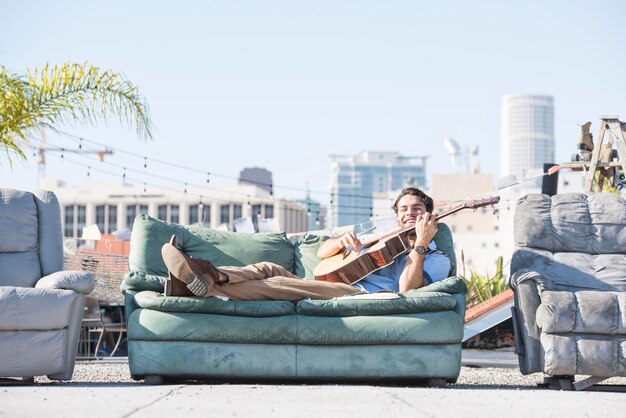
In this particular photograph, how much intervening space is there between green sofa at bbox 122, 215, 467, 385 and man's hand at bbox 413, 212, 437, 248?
0.42 m

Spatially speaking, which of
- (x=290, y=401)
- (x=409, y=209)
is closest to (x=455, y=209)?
(x=409, y=209)

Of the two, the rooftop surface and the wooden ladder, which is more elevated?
the wooden ladder

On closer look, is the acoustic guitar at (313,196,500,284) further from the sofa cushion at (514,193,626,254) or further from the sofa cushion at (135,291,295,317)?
the sofa cushion at (135,291,295,317)

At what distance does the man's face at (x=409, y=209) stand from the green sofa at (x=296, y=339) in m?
0.69

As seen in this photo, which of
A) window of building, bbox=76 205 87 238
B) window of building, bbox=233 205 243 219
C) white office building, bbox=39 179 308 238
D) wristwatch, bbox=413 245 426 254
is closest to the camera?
Result: wristwatch, bbox=413 245 426 254

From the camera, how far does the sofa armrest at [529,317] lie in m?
5.63

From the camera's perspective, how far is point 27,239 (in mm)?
6105

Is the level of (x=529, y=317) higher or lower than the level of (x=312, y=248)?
lower

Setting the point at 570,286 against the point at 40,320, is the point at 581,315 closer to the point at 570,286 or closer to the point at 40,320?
the point at 570,286

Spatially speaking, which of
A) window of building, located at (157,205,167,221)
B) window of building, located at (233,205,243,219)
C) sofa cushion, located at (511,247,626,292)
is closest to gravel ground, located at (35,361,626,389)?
sofa cushion, located at (511,247,626,292)

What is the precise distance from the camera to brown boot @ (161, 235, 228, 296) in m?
5.12

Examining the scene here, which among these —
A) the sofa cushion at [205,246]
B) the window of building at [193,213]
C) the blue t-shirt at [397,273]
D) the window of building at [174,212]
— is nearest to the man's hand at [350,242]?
the blue t-shirt at [397,273]

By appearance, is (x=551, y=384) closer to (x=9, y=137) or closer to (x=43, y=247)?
(x=43, y=247)

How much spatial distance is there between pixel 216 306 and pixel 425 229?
3.98ft
